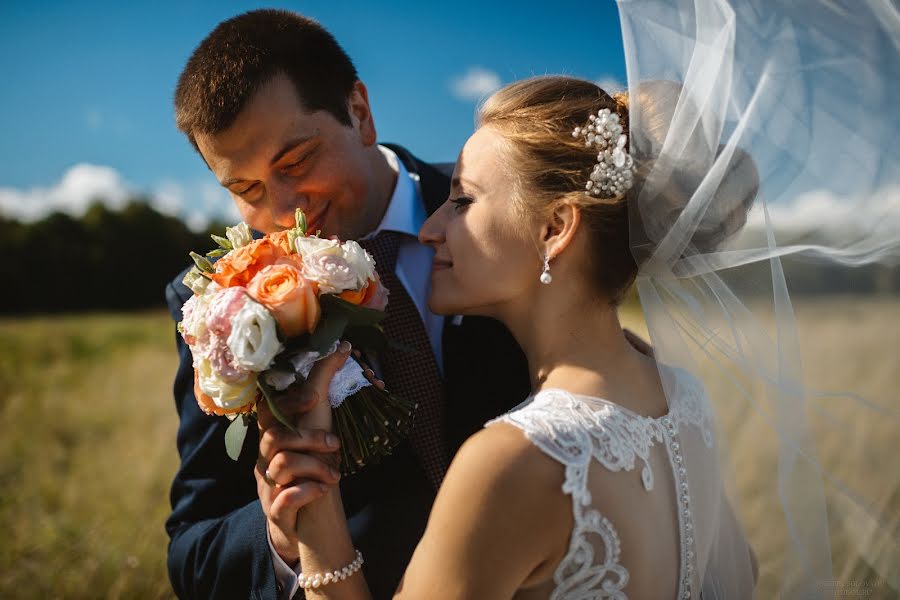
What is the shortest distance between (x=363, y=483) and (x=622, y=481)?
136 centimetres

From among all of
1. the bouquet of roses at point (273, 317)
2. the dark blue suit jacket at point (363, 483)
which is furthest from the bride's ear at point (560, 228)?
the dark blue suit jacket at point (363, 483)

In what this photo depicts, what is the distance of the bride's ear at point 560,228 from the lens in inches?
98.3

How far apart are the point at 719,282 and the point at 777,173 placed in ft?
1.42

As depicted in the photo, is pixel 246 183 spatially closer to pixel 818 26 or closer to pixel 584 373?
pixel 584 373

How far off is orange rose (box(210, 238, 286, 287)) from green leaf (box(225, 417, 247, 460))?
0.54 meters

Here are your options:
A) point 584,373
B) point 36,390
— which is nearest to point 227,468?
point 584,373

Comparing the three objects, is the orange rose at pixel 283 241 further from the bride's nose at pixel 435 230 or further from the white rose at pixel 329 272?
the bride's nose at pixel 435 230

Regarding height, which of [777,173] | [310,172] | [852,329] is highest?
[310,172]

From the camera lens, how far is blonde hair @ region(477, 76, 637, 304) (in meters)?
2.53

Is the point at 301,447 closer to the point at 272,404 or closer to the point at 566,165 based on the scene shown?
the point at 272,404

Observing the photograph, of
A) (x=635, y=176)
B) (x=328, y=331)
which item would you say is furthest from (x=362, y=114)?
(x=328, y=331)

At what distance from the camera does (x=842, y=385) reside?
2.37m

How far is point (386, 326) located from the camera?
324cm

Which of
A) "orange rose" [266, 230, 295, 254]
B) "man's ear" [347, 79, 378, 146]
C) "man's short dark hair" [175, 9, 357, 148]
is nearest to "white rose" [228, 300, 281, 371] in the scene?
"orange rose" [266, 230, 295, 254]
